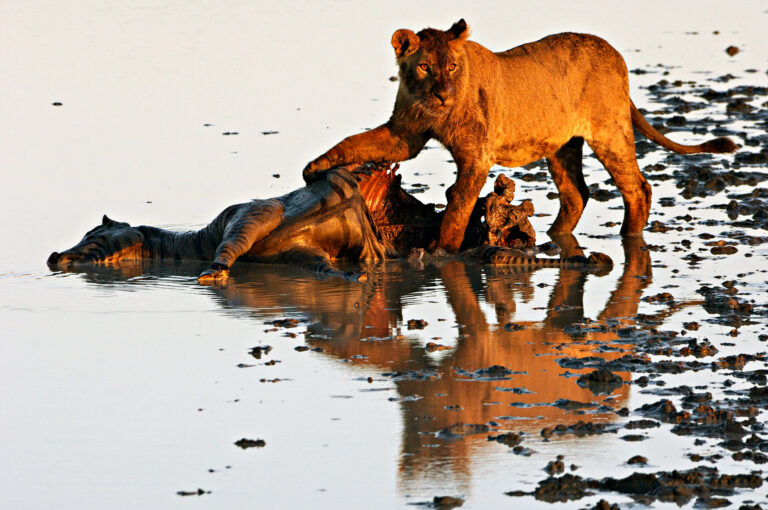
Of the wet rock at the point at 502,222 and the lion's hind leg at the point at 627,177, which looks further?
the lion's hind leg at the point at 627,177

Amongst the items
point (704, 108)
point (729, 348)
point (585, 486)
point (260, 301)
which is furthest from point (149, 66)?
point (585, 486)

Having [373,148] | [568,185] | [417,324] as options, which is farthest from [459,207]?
[417,324]

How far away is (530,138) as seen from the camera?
38.1 ft

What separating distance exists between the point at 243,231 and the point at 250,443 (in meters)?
4.14

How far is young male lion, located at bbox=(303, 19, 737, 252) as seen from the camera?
10.9m

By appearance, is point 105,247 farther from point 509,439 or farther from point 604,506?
point 604,506

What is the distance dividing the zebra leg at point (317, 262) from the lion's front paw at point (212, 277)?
69cm

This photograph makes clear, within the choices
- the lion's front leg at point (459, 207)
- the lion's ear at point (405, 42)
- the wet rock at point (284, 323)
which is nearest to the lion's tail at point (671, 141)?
the lion's front leg at point (459, 207)

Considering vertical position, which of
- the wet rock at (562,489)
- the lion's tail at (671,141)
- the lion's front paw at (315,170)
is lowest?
the wet rock at (562,489)

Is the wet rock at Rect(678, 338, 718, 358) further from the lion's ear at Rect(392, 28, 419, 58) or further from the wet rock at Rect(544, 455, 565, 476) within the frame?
the lion's ear at Rect(392, 28, 419, 58)

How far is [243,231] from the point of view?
10359mm

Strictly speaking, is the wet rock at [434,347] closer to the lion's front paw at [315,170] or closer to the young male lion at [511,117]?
the young male lion at [511,117]

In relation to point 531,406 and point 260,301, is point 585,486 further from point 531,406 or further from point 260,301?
point 260,301

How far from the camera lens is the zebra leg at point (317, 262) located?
396 inches
